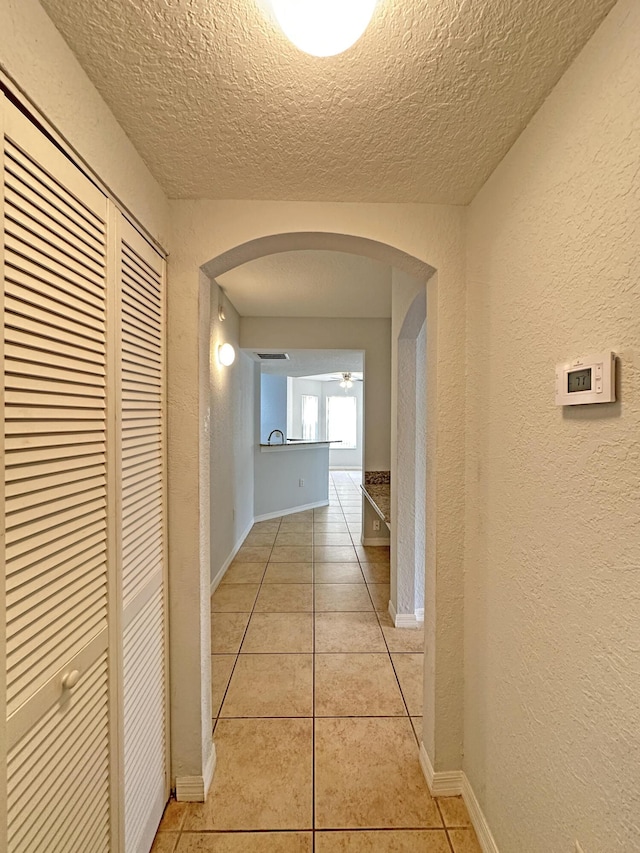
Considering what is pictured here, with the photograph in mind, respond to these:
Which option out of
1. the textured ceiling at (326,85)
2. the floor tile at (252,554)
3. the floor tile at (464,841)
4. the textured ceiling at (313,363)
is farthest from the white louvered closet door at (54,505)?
the textured ceiling at (313,363)

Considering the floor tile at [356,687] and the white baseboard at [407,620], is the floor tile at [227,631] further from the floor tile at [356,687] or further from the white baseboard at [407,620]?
the white baseboard at [407,620]

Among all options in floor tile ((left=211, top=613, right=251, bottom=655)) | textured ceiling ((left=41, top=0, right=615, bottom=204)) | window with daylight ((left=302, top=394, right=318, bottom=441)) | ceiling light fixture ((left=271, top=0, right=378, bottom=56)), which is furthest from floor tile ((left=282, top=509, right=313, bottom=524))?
ceiling light fixture ((left=271, top=0, right=378, bottom=56))

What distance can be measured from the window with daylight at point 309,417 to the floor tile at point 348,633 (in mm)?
7629

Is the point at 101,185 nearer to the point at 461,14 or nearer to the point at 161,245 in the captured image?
the point at 161,245

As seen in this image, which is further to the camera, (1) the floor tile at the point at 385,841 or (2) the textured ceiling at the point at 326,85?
(1) the floor tile at the point at 385,841

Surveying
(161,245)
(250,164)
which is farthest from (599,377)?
(161,245)

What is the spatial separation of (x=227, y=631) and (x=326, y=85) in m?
2.91

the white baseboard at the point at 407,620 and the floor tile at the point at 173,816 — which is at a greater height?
the white baseboard at the point at 407,620

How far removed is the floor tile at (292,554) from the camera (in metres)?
4.04

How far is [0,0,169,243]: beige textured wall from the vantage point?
74 cm

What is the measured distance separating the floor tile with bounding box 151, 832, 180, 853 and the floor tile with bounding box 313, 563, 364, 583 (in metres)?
2.20

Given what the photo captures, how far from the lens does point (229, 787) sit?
156 centimetres

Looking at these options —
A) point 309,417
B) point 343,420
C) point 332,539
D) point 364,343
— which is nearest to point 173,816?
point 332,539

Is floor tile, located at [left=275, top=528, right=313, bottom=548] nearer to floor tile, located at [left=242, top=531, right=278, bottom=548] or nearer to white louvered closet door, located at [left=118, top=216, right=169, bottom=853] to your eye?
floor tile, located at [left=242, top=531, right=278, bottom=548]
